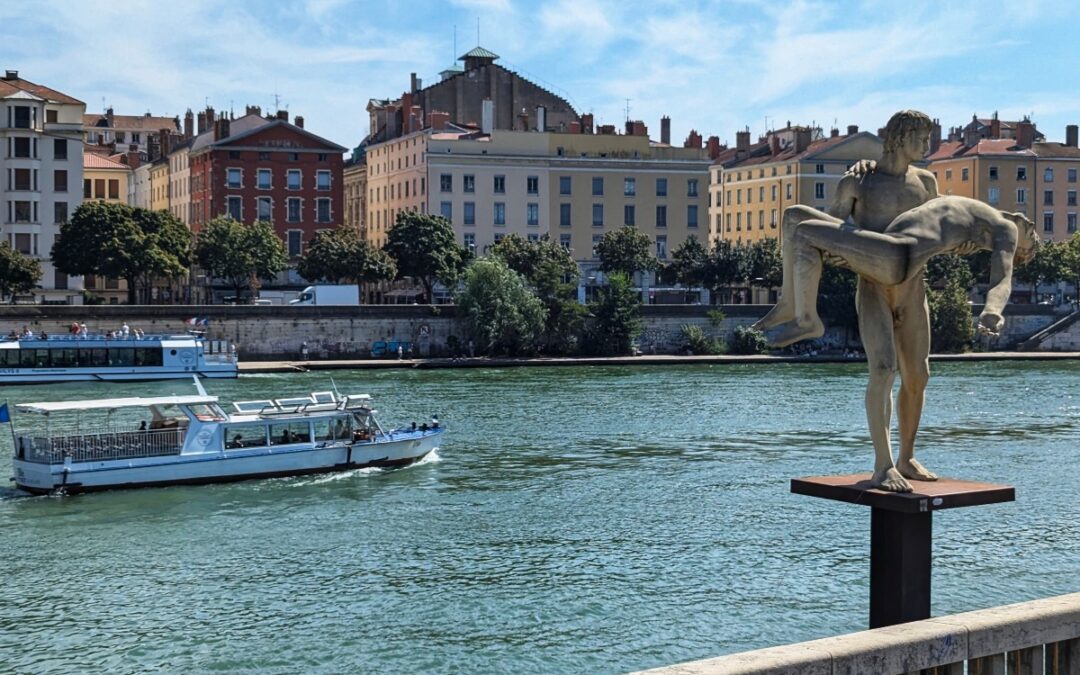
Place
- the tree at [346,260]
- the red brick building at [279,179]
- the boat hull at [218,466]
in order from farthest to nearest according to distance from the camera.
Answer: the red brick building at [279,179] → the tree at [346,260] → the boat hull at [218,466]

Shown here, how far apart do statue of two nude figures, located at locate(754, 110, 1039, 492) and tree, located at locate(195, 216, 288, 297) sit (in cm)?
7309

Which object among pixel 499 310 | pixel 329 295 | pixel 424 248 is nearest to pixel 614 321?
pixel 499 310

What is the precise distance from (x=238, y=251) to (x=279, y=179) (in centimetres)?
1208

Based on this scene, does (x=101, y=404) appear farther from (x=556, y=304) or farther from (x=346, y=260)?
(x=346, y=260)

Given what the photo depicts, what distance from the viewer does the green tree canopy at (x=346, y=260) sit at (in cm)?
8094

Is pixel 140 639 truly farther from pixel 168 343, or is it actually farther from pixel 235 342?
pixel 235 342

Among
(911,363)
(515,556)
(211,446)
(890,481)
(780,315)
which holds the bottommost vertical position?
(515,556)

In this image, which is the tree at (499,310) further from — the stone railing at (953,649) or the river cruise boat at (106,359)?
the stone railing at (953,649)

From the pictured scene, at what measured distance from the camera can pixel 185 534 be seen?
27.2 m

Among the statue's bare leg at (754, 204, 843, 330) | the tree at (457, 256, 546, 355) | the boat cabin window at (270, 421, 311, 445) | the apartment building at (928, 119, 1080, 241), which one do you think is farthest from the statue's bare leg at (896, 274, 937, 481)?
the apartment building at (928, 119, 1080, 241)

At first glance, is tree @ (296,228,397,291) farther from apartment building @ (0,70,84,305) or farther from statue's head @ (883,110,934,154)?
statue's head @ (883,110,934,154)

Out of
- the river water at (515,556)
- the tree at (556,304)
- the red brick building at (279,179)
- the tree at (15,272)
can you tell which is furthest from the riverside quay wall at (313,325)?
the river water at (515,556)

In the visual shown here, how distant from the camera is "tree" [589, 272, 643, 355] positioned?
74.6m

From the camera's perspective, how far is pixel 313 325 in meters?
72.5
